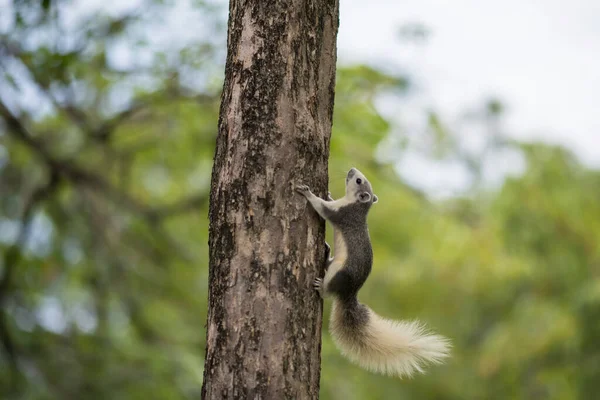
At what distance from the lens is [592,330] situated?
30.5ft

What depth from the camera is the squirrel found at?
3.10 m

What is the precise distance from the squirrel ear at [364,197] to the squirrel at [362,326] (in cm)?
9

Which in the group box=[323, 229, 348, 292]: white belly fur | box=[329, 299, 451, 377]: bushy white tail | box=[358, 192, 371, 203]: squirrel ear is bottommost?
box=[329, 299, 451, 377]: bushy white tail

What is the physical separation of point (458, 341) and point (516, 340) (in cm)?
338

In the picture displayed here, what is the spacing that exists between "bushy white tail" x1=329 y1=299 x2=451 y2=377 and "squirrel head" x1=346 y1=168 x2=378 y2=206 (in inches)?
21.2

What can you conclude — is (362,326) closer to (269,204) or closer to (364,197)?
(364,197)

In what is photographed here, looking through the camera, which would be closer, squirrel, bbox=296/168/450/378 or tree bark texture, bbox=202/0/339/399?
tree bark texture, bbox=202/0/339/399

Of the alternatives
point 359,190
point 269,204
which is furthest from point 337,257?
point 269,204

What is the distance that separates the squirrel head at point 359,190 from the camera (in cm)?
346

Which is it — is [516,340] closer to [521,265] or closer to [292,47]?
[521,265]

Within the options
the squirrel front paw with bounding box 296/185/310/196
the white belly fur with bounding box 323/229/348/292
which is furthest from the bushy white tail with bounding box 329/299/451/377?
the squirrel front paw with bounding box 296/185/310/196

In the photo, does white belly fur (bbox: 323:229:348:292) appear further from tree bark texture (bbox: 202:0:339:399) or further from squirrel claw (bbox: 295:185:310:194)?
squirrel claw (bbox: 295:185:310:194)

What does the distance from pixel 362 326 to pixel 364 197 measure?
657 millimetres

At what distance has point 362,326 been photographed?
3.24 metres
